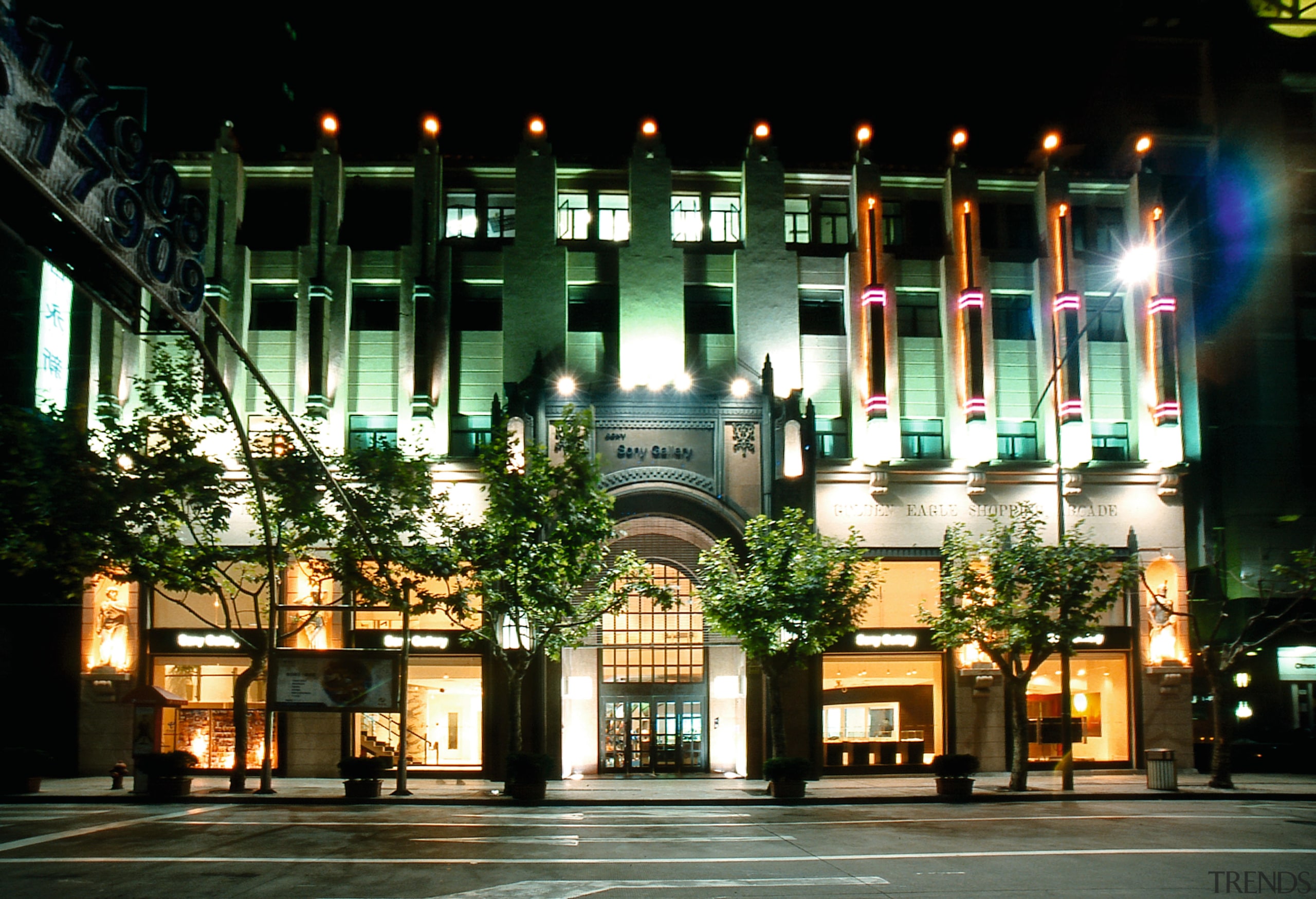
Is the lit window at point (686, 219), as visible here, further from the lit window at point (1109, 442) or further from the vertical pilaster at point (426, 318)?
the lit window at point (1109, 442)

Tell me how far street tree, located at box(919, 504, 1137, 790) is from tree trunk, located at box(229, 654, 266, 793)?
61.5 ft

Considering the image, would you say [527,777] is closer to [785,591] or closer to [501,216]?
[785,591]

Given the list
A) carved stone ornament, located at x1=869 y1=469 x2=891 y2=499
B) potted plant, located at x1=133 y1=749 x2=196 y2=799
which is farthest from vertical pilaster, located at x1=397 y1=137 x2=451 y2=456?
carved stone ornament, located at x1=869 y1=469 x2=891 y2=499

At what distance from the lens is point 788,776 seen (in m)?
28.7

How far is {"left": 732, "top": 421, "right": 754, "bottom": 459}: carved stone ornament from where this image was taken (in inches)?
1382

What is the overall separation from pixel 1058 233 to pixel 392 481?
24030 millimetres

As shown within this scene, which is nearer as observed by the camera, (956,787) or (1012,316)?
(956,787)

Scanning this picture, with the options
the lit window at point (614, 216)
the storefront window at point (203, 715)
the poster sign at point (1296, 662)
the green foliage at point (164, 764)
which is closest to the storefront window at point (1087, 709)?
the poster sign at point (1296, 662)

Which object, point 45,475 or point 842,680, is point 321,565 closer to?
point 45,475

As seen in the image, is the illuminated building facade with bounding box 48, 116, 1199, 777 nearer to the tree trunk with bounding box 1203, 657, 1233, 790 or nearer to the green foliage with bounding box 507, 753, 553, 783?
the tree trunk with bounding box 1203, 657, 1233, 790

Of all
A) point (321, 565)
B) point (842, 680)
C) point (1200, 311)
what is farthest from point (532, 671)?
point (1200, 311)

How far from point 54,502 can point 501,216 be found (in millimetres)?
16968

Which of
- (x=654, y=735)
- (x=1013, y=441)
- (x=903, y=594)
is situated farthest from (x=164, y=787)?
(x=1013, y=441)

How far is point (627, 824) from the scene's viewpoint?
2331cm
